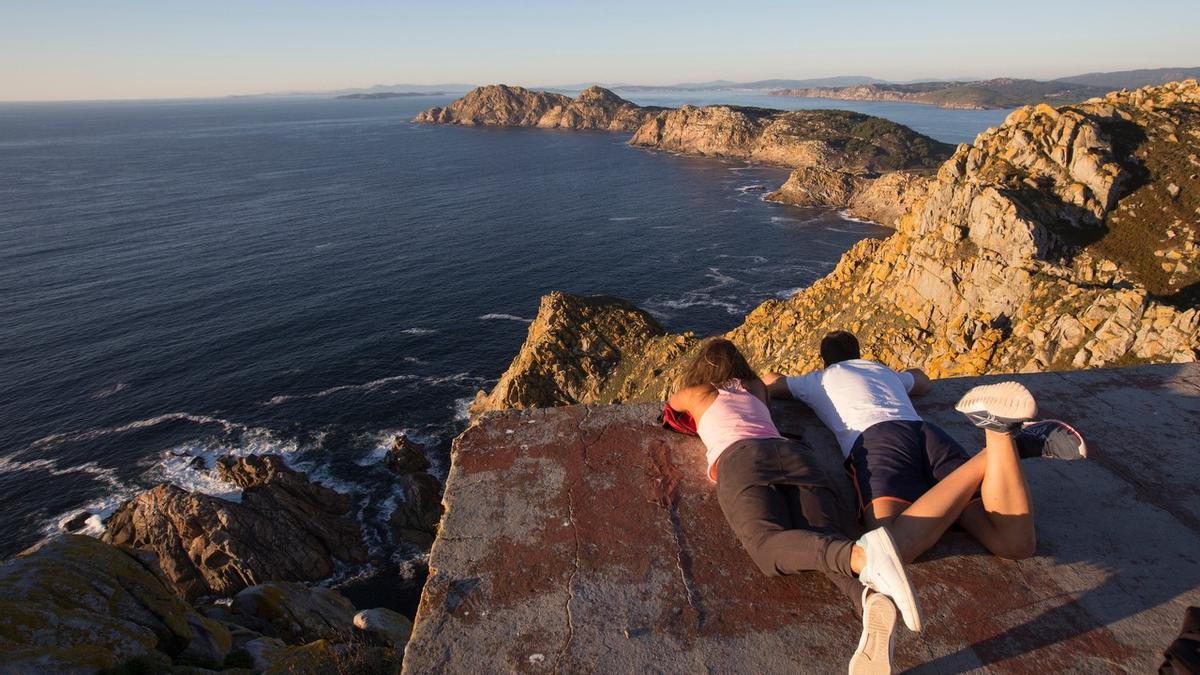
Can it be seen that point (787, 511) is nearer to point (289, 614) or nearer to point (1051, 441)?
point (1051, 441)

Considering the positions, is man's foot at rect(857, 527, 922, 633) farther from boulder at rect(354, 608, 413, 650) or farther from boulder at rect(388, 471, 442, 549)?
boulder at rect(388, 471, 442, 549)

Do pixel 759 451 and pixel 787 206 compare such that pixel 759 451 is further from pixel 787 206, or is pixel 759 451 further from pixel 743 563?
pixel 787 206

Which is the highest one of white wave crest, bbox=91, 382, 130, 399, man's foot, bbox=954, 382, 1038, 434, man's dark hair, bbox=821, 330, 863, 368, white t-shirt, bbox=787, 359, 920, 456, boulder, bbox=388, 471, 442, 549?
man's foot, bbox=954, 382, 1038, 434

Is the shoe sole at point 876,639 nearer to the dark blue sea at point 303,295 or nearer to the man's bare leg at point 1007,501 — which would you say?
the man's bare leg at point 1007,501

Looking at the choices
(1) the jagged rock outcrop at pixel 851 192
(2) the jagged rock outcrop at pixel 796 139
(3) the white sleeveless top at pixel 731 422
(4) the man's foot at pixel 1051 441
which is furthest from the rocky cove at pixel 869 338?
(2) the jagged rock outcrop at pixel 796 139

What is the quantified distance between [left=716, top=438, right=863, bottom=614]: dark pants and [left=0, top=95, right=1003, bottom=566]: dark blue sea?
90.0 feet

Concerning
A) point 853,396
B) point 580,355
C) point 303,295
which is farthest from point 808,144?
point 853,396

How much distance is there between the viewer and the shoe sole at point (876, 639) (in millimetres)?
3273

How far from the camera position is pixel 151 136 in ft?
619

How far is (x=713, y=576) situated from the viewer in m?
4.07

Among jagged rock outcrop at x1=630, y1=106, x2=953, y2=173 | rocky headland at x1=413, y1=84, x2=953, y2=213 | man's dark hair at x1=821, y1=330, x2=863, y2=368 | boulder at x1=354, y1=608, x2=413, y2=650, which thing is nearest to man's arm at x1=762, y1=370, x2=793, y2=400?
man's dark hair at x1=821, y1=330, x2=863, y2=368

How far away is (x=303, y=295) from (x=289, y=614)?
143 feet

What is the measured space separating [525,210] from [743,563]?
84.0 m

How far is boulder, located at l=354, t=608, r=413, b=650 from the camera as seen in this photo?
1282cm
